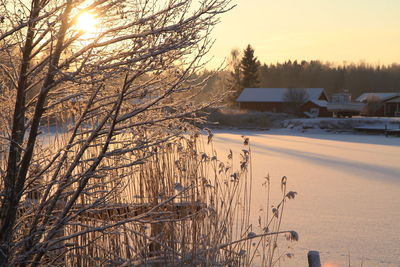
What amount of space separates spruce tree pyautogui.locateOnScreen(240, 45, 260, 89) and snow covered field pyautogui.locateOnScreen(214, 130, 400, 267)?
36.5 m

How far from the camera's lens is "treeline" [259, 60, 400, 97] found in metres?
77.8

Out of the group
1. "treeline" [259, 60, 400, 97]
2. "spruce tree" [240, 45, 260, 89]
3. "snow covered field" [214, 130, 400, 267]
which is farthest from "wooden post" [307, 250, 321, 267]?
"treeline" [259, 60, 400, 97]

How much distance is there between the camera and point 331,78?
270 feet

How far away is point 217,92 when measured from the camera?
339 cm

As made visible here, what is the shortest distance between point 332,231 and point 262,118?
2991 centimetres

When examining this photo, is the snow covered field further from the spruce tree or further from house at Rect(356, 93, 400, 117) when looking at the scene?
the spruce tree

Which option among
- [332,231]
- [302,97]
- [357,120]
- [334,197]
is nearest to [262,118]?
[357,120]

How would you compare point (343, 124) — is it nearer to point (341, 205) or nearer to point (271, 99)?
point (271, 99)

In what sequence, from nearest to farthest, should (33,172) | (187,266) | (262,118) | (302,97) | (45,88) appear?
(45,88) → (33,172) → (187,266) → (262,118) → (302,97)

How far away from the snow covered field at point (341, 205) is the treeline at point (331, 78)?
207 ft

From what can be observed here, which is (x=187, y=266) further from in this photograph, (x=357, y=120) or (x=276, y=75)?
(x=276, y=75)

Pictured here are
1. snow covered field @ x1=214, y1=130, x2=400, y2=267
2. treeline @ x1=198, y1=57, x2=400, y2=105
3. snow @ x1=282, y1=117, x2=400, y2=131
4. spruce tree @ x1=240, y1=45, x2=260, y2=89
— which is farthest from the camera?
treeline @ x1=198, y1=57, x2=400, y2=105

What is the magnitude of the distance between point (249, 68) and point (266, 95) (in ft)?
17.9

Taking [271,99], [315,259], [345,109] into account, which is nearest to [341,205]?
[315,259]
